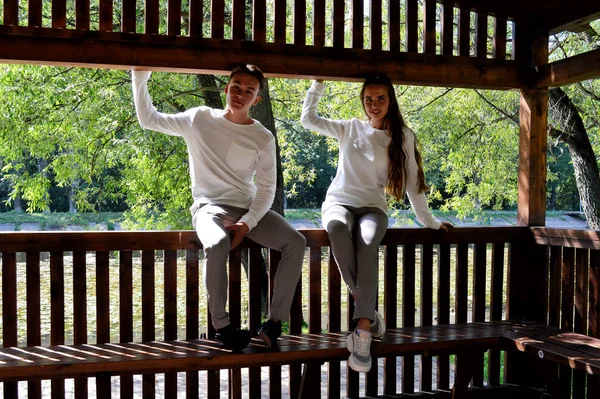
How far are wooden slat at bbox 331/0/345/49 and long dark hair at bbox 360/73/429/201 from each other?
0.28m

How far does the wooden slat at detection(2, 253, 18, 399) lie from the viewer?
10.6 feet

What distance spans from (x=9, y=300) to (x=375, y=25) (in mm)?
2613

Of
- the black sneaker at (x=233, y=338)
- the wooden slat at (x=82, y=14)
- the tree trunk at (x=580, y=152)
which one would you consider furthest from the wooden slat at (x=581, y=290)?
the tree trunk at (x=580, y=152)

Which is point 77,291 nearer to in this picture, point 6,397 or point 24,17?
point 6,397

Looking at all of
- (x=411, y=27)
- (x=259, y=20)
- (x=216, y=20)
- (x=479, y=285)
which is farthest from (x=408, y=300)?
(x=216, y=20)

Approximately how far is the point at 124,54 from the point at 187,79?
6405 millimetres

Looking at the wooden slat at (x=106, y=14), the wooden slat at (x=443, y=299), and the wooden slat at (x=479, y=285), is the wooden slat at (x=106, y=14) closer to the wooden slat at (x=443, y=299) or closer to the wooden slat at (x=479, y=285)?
the wooden slat at (x=443, y=299)

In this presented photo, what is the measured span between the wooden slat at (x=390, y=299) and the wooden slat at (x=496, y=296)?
0.72m

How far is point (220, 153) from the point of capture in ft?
10.9

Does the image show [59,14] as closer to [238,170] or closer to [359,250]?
[238,170]

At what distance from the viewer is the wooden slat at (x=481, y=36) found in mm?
4047

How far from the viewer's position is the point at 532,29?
14.0 ft

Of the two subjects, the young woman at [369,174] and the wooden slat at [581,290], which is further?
the wooden slat at [581,290]

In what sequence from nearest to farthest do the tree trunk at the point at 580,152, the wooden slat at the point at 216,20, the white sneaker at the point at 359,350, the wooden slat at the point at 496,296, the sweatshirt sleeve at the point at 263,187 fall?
1. the white sneaker at the point at 359,350
2. the sweatshirt sleeve at the point at 263,187
3. the wooden slat at the point at 216,20
4. the wooden slat at the point at 496,296
5. the tree trunk at the point at 580,152
